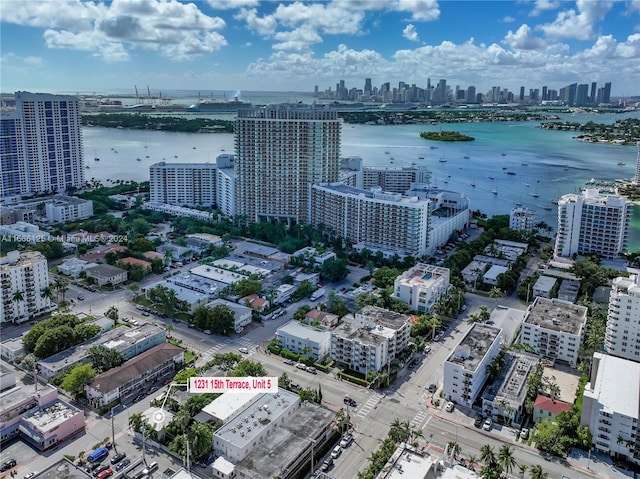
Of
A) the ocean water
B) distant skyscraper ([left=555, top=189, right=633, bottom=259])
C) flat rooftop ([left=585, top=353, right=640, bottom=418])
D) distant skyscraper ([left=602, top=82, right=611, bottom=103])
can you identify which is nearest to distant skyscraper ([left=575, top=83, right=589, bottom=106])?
distant skyscraper ([left=602, top=82, right=611, bottom=103])

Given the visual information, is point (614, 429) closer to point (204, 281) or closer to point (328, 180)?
point (204, 281)

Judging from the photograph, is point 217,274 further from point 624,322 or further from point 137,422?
point 624,322

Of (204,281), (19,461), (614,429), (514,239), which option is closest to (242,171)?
(204,281)

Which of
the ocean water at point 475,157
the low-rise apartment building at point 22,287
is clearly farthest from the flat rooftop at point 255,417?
the ocean water at point 475,157

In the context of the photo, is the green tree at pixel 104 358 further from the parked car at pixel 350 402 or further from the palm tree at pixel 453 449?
the palm tree at pixel 453 449

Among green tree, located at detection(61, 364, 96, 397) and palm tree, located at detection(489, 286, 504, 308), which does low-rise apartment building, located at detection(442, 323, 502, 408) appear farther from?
green tree, located at detection(61, 364, 96, 397)

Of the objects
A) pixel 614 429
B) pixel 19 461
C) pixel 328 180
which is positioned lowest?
pixel 19 461
